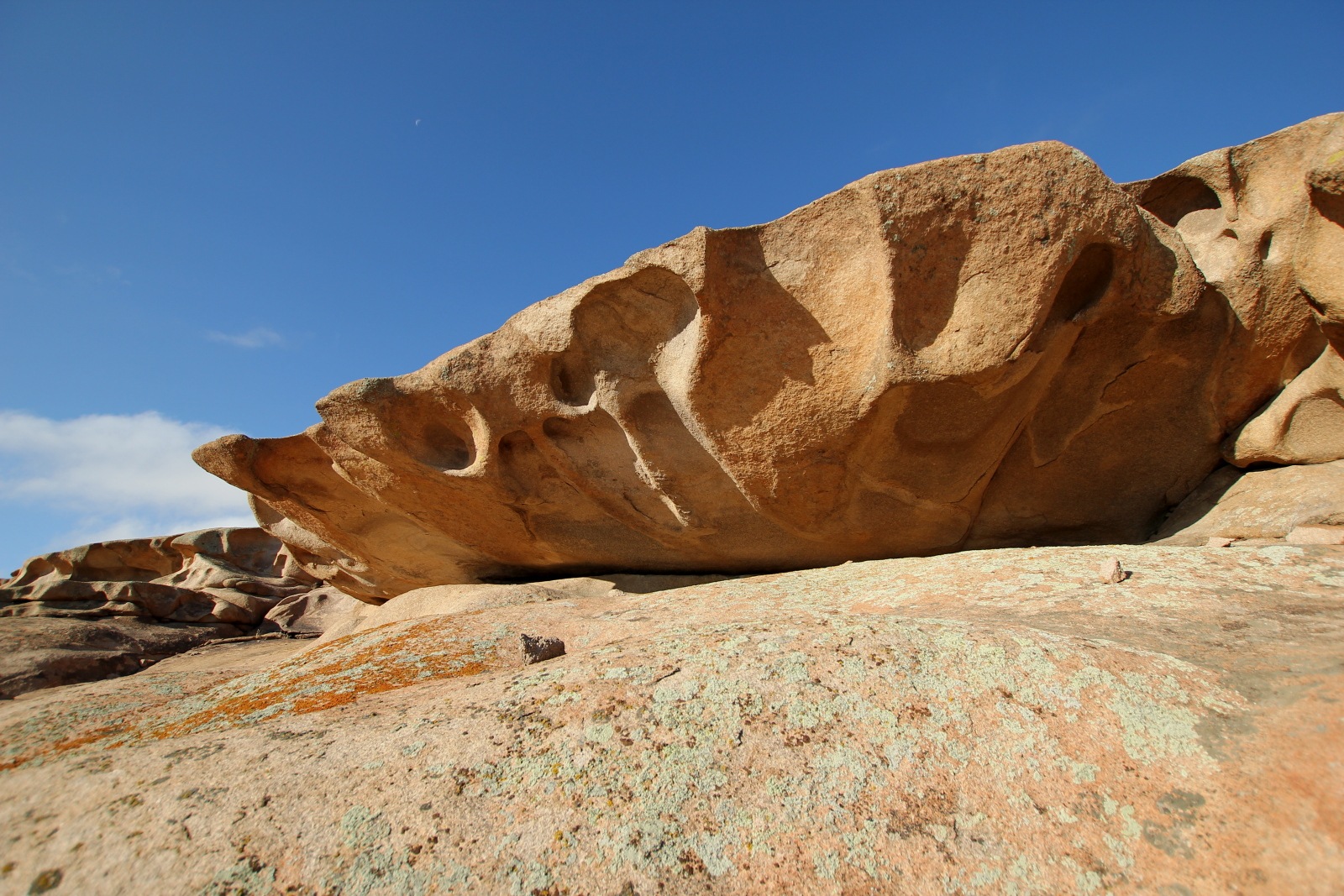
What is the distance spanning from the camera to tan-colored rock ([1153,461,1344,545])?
11.0 ft

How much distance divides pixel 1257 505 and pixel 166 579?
11.6 m

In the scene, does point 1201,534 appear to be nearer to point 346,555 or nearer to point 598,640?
point 598,640

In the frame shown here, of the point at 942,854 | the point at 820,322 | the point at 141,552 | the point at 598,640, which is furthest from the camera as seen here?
the point at 141,552

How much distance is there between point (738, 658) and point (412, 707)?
0.94 m

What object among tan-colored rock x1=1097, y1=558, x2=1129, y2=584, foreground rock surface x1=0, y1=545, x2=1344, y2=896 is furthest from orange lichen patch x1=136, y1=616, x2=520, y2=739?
tan-colored rock x1=1097, y1=558, x2=1129, y2=584

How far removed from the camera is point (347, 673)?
256cm

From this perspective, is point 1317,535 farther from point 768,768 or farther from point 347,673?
point 347,673

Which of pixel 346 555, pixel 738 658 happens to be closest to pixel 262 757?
pixel 738 658

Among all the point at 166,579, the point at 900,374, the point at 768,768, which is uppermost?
the point at 900,374

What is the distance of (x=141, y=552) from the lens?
9742 millimetres

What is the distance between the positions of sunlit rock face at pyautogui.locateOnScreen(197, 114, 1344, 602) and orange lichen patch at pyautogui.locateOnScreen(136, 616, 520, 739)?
165 centimetres

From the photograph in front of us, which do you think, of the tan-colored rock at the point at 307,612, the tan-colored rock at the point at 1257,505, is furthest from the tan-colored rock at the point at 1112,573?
the tan-colored rock at the point at 307,612

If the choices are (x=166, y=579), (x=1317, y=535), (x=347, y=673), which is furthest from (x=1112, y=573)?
(x=166, y=579)

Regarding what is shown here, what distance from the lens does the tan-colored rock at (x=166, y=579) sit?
26.2ft
